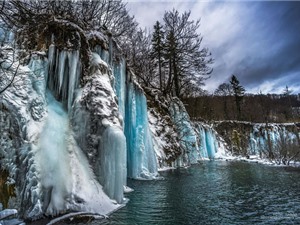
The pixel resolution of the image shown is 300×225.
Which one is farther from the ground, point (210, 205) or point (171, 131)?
point (171, 131)

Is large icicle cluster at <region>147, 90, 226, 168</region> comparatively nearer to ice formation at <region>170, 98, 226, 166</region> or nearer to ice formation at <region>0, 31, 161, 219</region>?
ice formation at <region>170, 98, 226, 166</region>

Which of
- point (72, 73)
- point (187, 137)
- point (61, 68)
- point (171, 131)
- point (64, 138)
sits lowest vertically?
point (64, 138)

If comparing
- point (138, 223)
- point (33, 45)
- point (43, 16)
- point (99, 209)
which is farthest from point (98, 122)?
point (43, 16)

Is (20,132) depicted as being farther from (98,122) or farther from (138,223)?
(138,223)

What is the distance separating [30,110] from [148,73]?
19896 mm

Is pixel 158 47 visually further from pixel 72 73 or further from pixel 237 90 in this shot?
pixel 237 90

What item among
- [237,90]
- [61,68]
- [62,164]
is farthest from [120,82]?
[237,90]

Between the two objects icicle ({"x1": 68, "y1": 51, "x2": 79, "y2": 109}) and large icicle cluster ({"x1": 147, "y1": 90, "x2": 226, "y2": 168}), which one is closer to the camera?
icicle ({"x1": 68, "y1": 51, "x2": 79, "y2": 109})

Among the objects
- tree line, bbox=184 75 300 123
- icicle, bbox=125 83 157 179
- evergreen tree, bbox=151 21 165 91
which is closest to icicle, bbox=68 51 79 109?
icicle, bbox=125 83 157 179

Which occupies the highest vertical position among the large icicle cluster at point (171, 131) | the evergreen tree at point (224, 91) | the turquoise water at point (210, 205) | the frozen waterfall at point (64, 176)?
the evergreen tree at point (224, 91)

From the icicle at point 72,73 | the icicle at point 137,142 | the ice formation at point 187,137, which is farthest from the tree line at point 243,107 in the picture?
the icicle at point 72,73

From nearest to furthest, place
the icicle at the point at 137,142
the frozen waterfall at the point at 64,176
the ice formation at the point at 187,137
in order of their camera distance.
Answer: the frozen waterfall at the point at 64,176, the icicle at the point at 137,142, the ice formation at the point at 187,137

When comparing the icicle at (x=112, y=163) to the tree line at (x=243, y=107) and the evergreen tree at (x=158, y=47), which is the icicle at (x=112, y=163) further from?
the tree line at (x=243, y=107)

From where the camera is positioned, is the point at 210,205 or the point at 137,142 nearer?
the point at 210,205
